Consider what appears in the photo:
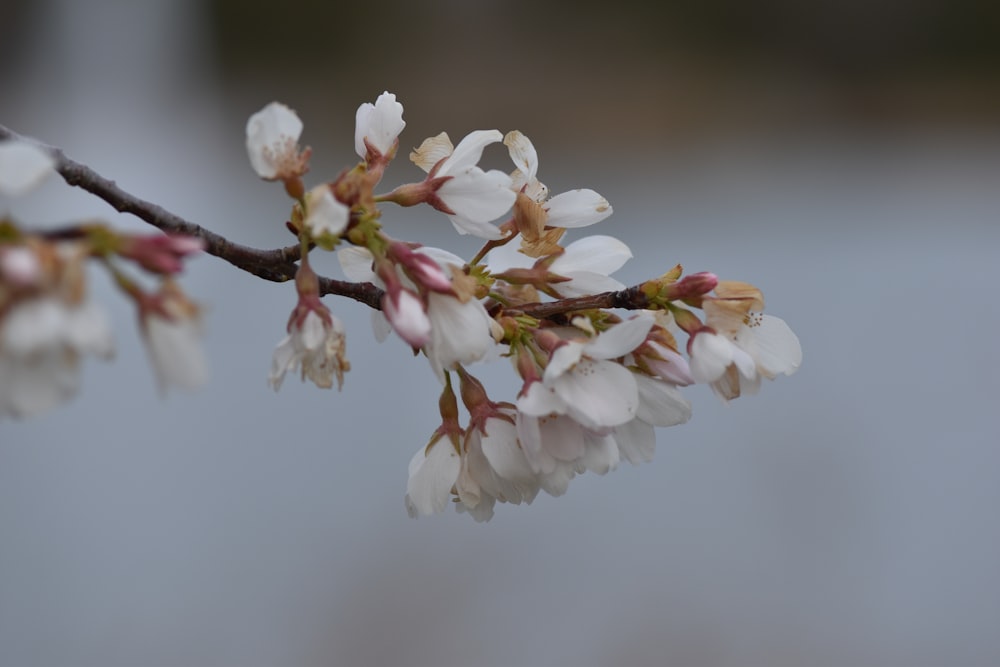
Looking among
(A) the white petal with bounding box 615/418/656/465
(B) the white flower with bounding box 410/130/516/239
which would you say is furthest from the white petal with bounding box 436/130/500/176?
(A) the white petal with bounding box 615/418/656/465

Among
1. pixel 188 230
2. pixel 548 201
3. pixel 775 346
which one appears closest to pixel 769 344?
pixel 775 346

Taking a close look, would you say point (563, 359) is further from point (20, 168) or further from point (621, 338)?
point (20, 168)

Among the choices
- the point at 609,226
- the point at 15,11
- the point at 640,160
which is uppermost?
the point at 15,11

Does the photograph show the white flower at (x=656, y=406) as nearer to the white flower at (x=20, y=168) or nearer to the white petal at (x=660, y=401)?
the white petal at (x=660, y=401)

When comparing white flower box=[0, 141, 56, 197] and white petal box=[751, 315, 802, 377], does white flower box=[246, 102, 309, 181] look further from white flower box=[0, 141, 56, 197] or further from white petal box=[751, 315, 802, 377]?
white petal box=[751, 315, 802, 377]

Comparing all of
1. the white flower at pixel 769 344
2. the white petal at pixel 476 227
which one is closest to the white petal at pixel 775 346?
the white flower at pixel 769 344

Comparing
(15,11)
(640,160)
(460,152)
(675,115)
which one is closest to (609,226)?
(640,160)

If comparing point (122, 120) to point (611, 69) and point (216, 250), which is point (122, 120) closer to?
point (611, 69)
